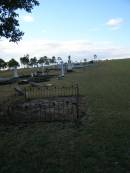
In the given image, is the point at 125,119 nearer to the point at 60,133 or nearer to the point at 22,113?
the point at 60,133

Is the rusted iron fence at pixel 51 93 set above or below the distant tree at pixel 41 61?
below

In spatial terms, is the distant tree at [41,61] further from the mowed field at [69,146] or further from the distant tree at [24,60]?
the mowed field at [69,146]

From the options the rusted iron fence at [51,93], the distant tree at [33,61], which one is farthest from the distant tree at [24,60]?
the rusted iron fence at [51,93]

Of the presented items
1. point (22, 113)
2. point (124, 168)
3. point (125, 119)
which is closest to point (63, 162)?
point (124, 168)

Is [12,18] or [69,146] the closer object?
[69,146]

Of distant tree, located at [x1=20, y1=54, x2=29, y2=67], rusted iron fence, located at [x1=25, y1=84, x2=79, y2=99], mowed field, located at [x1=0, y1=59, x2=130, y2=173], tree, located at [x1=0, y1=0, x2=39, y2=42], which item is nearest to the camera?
mowed field, located at [x1=0, y1=59, x2=130, y2=173]

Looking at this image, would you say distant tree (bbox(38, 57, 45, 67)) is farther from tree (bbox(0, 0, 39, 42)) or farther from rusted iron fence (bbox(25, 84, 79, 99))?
tree (bbox(0, 0, 39, 42))

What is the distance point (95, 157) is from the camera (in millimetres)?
6801

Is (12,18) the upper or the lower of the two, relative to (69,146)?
upper

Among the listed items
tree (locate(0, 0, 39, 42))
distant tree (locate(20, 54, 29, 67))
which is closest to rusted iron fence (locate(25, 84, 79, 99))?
tree (locate(0, 0, 39, 42))

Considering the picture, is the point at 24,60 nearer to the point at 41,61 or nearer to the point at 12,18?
the point at 41,61

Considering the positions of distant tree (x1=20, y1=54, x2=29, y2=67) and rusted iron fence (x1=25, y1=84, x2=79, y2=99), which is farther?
distant tree (x1=20, y1=54, x2=29, y2=67)

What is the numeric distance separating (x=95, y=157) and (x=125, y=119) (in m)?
4.09

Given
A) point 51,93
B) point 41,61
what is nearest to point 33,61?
point 41,61
